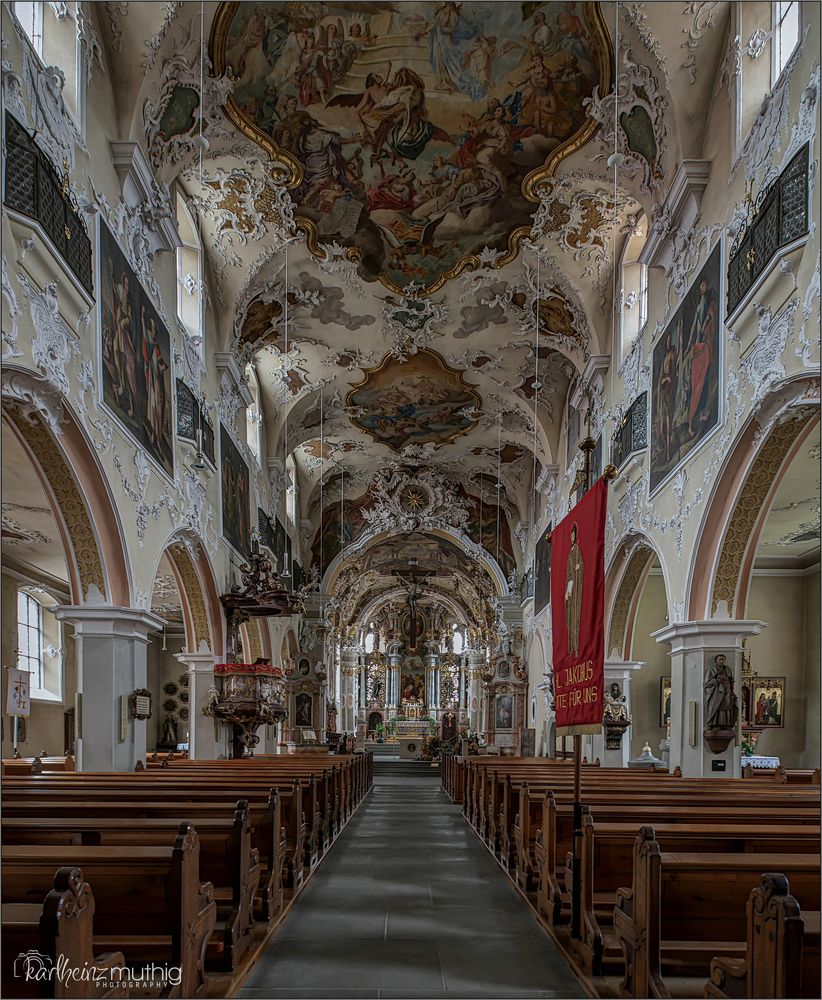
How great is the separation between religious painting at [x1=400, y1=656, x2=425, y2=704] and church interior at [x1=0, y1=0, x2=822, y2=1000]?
1020 inches

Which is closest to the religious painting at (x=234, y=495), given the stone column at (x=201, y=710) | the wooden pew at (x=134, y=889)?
the stone column at (x=201, y=710)

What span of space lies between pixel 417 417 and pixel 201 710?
1019 cm

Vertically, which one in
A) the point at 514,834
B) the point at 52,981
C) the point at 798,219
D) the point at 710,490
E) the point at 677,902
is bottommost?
the point at 514,834

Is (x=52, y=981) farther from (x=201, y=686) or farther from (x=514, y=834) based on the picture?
(x=201, y=686)

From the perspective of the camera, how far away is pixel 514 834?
8.91 meters

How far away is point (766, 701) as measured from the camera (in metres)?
18.8

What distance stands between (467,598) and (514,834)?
93.7 feet

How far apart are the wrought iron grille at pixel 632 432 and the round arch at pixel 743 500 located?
2952 mm

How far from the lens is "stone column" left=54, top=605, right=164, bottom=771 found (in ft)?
32.9

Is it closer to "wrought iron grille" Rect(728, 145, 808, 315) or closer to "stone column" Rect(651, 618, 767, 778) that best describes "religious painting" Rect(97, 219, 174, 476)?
"wrought iron grille" Rect(728, 145, 808, 315)

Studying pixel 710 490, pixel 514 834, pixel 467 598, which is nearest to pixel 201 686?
pixel 514 834

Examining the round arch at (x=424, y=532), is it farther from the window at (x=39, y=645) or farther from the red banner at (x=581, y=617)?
the red banner at (x=581, y=617)

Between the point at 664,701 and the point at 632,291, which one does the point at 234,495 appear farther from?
the point at 664,701

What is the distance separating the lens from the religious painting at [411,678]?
48.2 meters
